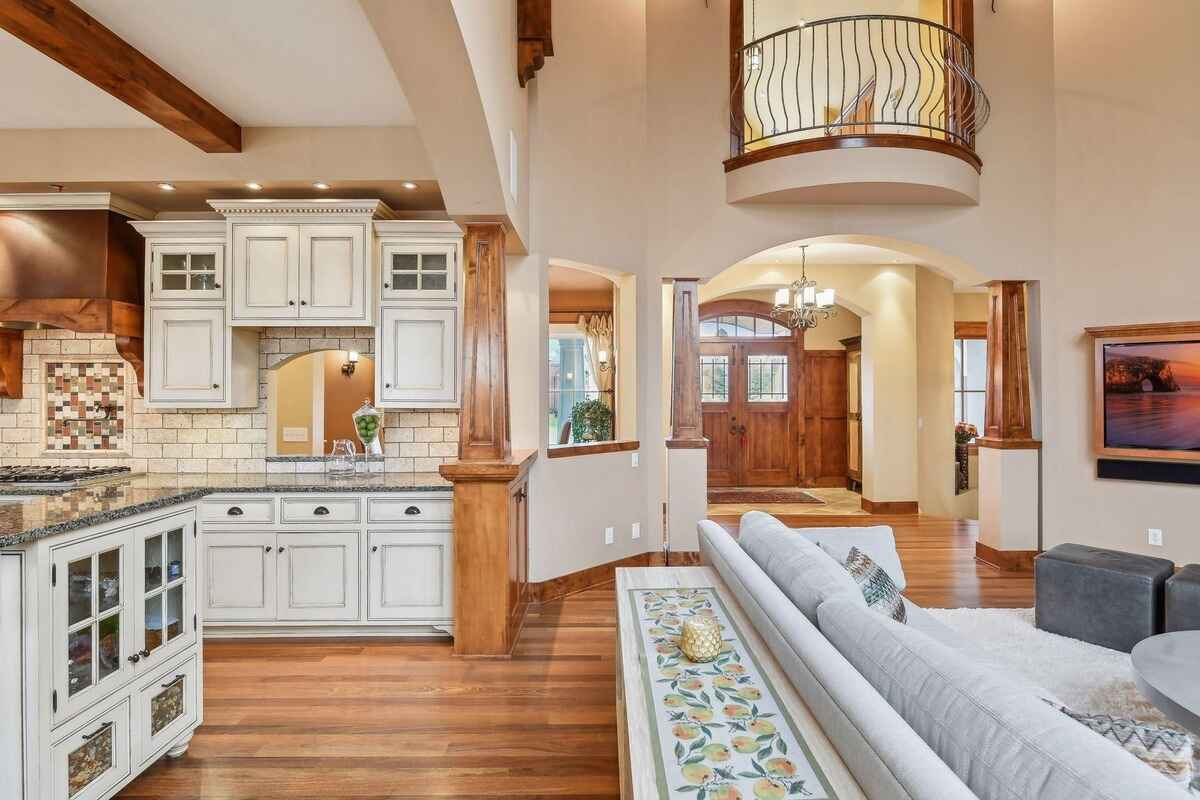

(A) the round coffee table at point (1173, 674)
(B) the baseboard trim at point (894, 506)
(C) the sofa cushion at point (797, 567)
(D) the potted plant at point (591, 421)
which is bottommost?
(B) the baseboard trim at point (894, 506)

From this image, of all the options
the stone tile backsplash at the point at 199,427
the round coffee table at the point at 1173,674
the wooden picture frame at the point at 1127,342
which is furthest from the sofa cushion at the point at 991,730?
the wooden picture frame at the point at 1127,342

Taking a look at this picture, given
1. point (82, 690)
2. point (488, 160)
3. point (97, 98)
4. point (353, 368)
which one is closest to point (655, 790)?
point (82, 690)

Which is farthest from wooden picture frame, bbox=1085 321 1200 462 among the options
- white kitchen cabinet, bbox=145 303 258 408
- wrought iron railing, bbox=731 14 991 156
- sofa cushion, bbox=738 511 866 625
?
white kitchen cabinet, bbox=145 303 258 408

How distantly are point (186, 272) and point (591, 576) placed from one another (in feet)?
11.1

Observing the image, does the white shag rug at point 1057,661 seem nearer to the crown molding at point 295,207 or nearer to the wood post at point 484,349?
the wood post at point 484,349

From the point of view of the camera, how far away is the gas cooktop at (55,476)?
3.56 m

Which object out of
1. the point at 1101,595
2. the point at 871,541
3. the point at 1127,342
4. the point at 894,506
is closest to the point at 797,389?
the point at 894,506

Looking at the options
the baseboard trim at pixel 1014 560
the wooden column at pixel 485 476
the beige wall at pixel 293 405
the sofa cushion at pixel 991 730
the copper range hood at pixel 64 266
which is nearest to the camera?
the sofa cushion at pixel 991 730

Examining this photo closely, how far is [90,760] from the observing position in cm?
197

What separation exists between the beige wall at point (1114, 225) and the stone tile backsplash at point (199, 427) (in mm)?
4771

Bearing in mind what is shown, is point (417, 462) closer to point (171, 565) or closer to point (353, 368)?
point (353, 368)

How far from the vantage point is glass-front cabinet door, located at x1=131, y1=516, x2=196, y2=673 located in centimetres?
220

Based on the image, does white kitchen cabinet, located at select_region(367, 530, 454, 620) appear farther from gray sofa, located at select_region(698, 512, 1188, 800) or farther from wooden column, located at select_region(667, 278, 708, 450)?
gray sofa, located at select_region(698, 512, 1188, 800)

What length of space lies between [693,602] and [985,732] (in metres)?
1.25
